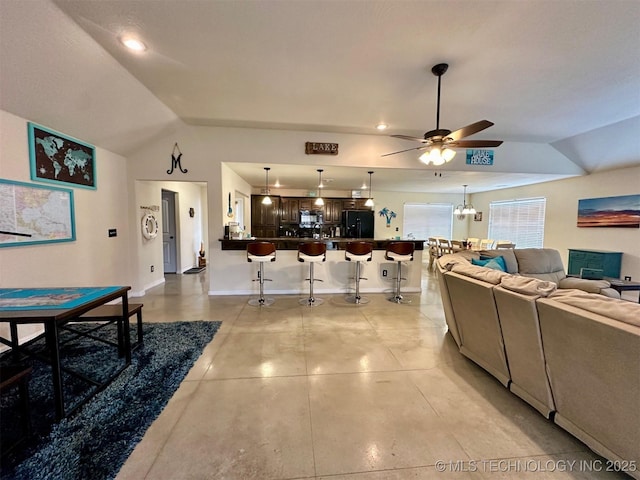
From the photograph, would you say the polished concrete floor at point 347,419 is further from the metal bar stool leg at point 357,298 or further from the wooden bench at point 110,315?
the metal bar stool leg at point 357,298

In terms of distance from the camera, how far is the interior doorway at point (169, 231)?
648cm

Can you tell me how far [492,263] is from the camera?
3.51 metres

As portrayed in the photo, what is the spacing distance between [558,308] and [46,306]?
332cm

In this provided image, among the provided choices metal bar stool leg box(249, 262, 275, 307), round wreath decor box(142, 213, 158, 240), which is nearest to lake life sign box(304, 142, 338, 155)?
metal bar stool leg box(249, 262, 275, 307)

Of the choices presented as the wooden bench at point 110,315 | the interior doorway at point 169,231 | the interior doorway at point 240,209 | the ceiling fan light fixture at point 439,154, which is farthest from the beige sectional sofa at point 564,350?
the interior doorway at point 169,231

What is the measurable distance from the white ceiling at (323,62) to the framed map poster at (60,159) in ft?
0.60

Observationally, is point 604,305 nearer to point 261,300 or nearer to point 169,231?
point 261,300

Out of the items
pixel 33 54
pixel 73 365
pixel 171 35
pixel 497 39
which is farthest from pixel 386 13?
pixel 73 365

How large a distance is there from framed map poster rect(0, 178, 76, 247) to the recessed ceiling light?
1.79 metres

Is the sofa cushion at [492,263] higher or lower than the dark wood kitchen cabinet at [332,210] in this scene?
lower

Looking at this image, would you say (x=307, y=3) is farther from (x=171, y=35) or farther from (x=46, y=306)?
(x=46, y=306)

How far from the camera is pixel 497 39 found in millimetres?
2246

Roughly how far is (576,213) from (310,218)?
646 cm

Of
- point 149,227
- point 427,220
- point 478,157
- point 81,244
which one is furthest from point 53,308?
point 427,220
